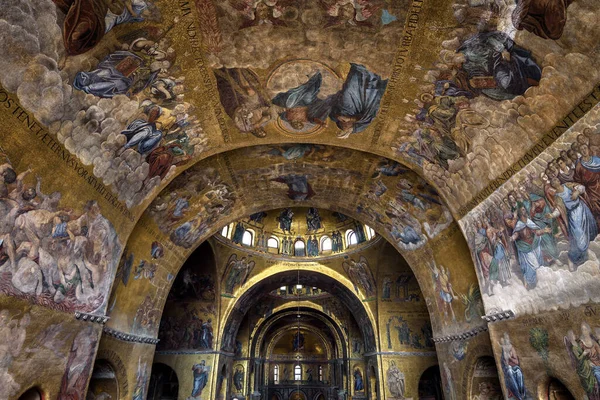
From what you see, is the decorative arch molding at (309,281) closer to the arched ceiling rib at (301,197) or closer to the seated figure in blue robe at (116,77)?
the arched ceiling rib at (301,197)

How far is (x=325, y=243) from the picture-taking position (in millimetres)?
24297

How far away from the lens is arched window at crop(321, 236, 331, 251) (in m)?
24.2

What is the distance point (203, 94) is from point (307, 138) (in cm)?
341

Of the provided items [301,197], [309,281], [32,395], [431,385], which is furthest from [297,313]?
[32,395]

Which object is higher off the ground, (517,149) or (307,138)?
(307,138)

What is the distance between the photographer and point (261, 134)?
10.5m

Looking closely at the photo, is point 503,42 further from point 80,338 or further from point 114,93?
point 80,338

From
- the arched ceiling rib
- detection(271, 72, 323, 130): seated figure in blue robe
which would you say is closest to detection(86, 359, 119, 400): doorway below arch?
the arched ceiling rib

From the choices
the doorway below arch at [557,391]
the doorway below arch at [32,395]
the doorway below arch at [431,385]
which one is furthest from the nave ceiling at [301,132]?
the doorway below arch at [431,385]

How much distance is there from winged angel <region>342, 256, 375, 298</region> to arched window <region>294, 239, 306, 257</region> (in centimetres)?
296

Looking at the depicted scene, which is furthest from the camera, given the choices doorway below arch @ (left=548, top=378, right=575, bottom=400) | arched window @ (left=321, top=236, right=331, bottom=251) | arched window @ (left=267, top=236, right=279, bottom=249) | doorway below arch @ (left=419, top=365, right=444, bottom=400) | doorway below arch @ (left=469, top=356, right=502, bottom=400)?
arched window @ (left=321, top=236, right=331, bottom=251)

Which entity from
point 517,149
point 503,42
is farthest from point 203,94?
point 517,149

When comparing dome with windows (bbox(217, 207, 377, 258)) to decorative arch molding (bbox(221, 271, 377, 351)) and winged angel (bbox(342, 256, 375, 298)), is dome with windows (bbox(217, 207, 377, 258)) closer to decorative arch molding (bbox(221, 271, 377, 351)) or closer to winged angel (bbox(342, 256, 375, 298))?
winged angel (bbox(342, 256, 375, 298))

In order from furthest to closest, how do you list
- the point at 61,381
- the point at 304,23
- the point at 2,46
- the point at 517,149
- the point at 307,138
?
the point at 307,138
the point at 61,381
the point at 517,149
the point at 304,23
the point at 2,46
